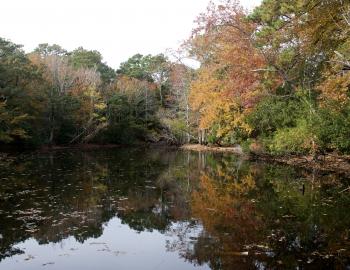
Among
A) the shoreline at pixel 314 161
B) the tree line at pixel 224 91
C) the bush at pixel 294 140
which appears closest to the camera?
the tree line at pixel 224 91

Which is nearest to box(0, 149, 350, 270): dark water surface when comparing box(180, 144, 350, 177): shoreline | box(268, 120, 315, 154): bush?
box(180, 144, 350, 177): shoreline

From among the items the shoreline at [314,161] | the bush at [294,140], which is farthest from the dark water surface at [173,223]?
the bush at [294,140]

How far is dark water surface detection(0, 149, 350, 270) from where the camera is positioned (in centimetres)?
750

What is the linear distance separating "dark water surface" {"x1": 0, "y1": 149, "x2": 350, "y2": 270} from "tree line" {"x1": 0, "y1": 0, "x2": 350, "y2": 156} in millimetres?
4371

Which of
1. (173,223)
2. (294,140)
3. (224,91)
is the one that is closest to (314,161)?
(294,140)

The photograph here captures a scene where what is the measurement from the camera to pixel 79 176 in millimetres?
18344

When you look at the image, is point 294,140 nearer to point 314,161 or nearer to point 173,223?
point 314,161

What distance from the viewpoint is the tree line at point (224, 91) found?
1628 centimetres

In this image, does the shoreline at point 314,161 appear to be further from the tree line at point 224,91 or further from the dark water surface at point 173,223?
the dark water surface at point 173,223

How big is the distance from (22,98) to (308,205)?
26921mm

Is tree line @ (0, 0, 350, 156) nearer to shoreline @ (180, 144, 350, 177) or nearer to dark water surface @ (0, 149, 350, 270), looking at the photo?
shoreline @ (180, 144, 350, 177)

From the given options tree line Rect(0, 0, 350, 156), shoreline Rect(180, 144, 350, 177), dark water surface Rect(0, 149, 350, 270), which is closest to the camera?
dark water surface Rect(0, 149, 350, 270)

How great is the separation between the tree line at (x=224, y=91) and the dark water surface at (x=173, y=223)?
4371 mm

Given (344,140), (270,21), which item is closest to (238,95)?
(270,21)
